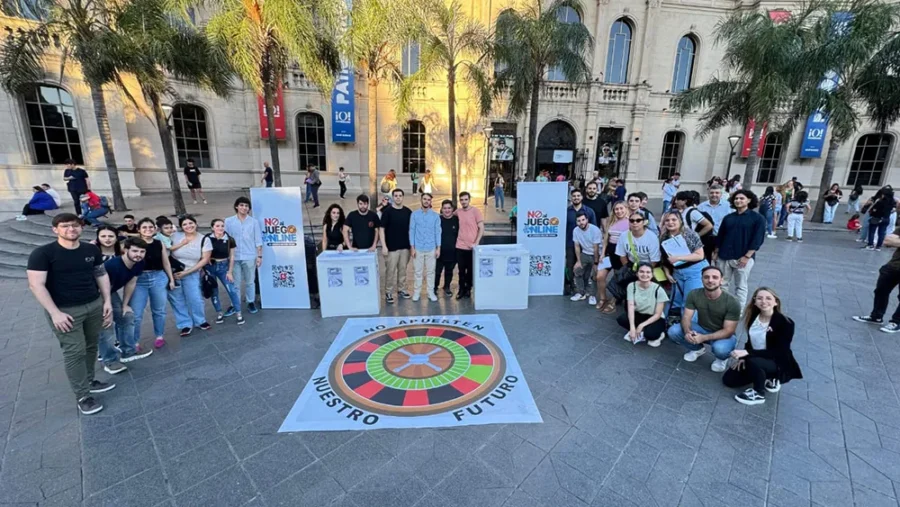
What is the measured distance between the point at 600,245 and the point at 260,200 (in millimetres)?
5536

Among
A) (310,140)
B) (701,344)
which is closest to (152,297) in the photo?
(701,344)

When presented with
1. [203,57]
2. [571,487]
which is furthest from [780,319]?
[203,57]

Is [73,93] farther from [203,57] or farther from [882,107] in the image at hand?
[882,107]

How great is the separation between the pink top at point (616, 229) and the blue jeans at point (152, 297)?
632 cm

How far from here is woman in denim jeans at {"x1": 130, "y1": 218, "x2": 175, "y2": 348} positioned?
14.9 feet

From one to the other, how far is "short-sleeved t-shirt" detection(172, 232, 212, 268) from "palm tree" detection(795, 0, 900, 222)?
1718 centimetres

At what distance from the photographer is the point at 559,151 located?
65.4 feet

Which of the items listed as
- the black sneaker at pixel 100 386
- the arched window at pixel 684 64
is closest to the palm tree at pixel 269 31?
the black sneaker at pixel 100 386

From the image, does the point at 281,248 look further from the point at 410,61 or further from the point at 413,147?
the point at 410,61

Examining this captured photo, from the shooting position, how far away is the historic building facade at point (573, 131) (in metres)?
17.9

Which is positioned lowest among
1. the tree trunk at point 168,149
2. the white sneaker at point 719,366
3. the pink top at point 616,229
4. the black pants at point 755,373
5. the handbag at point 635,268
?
the white sneaker at point 719,366

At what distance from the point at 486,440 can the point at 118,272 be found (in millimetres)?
4379

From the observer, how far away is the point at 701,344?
178 inches

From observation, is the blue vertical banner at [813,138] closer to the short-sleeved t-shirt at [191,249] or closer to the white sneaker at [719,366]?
the white sneaker at [719,366]
